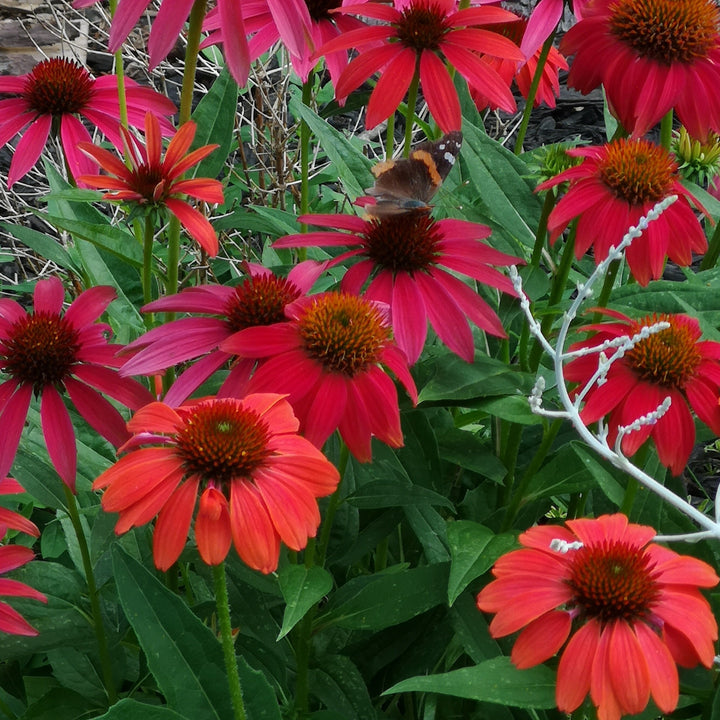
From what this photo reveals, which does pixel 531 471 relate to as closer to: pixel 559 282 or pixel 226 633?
A: pixel 559 282

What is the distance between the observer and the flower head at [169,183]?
95 centimetres

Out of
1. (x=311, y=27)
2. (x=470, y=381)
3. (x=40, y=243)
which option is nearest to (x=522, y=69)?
(x=311, y=27)

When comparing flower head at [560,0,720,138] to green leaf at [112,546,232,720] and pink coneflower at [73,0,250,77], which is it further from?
green leaf at [112,546,232,720]

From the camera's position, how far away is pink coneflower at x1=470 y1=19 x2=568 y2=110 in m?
1.32

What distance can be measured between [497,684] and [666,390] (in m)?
0.30

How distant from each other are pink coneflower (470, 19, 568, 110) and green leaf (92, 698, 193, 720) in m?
0.83

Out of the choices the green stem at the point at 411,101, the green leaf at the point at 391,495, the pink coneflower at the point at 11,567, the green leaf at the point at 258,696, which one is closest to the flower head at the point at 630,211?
the green stem at the point at 411,101

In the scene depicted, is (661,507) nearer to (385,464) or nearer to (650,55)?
(385,464)

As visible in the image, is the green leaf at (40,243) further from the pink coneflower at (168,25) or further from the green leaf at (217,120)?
the pink coneflower at (168,25)

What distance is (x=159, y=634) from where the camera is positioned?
33.1 inches

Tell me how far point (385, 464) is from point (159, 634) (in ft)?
1.10

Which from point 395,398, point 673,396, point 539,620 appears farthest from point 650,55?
point 539,620

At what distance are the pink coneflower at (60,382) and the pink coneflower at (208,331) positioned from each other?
0.05 metres

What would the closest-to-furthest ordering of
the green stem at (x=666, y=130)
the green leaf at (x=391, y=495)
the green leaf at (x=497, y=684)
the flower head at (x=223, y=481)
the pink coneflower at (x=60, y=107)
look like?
the flower head at (x=223, y=481)
the green leaf at (x=497, y=684)
the green leaf at (x=391, y=495)
the green stem at (x=666, y=130)
the pink coneflower at (x=60, y=107)
